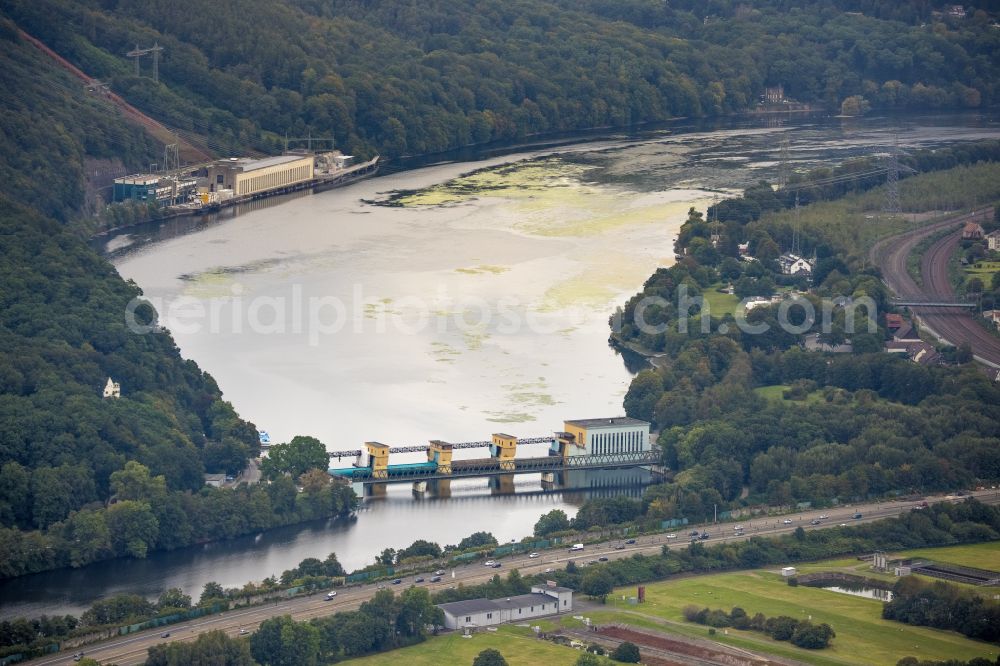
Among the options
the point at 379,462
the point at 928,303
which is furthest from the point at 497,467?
the point at 928,303

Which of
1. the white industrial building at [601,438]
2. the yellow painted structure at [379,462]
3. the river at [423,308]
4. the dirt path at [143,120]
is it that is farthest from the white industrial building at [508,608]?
the dirt path at [143,120]

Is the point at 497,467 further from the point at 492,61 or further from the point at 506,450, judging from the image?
the point at 492,61

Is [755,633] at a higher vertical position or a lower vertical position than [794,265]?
lower

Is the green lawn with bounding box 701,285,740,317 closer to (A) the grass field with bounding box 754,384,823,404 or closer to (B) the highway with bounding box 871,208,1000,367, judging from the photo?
(B) the highway with bounding box 871,208,1000,367

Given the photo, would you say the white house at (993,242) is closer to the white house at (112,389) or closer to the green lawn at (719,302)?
the green lawn at (719,302)

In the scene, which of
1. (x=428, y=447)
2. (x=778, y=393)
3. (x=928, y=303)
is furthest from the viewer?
(x=928, y=303)

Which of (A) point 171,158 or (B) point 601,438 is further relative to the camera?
(A) point 171,158
